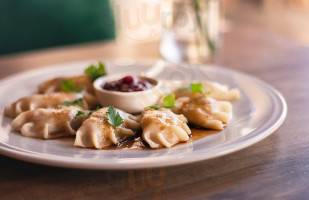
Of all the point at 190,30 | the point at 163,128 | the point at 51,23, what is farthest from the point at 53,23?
the point at 163,128

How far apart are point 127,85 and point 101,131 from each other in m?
0.41

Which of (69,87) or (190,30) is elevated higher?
(190,30)

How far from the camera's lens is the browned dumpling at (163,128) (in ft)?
4.89

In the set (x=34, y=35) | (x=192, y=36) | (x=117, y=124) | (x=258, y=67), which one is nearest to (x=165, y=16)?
(x=192, y=36)

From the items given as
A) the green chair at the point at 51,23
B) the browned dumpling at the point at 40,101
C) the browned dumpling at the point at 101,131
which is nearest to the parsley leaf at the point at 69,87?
the browned dumpling at the point at 40,101

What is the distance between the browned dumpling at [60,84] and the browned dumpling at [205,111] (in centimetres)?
56

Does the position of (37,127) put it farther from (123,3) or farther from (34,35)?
(123,3)

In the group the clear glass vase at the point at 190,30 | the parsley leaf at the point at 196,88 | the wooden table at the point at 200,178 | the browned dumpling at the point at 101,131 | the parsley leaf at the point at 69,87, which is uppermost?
the clear glass vase at the point at 190,30

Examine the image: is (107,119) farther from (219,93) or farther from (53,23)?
(53,23)

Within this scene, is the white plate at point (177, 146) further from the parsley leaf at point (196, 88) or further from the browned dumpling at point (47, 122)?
the parsley leaf at point (196, 88)

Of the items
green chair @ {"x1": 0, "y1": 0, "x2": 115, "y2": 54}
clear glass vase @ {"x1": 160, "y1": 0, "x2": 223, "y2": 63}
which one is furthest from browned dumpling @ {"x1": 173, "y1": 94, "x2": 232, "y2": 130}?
green chair @ {"x1": 0, "y1": 0, "x2": 115, "y2": 54}

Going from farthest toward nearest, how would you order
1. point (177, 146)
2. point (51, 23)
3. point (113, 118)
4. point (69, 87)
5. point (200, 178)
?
point (51, 23) < point (69, 87) < point (113, 118) < point (177, 146) < point (200, 178)

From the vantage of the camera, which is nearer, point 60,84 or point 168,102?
point 168,102

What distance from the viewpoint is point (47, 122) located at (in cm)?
168
